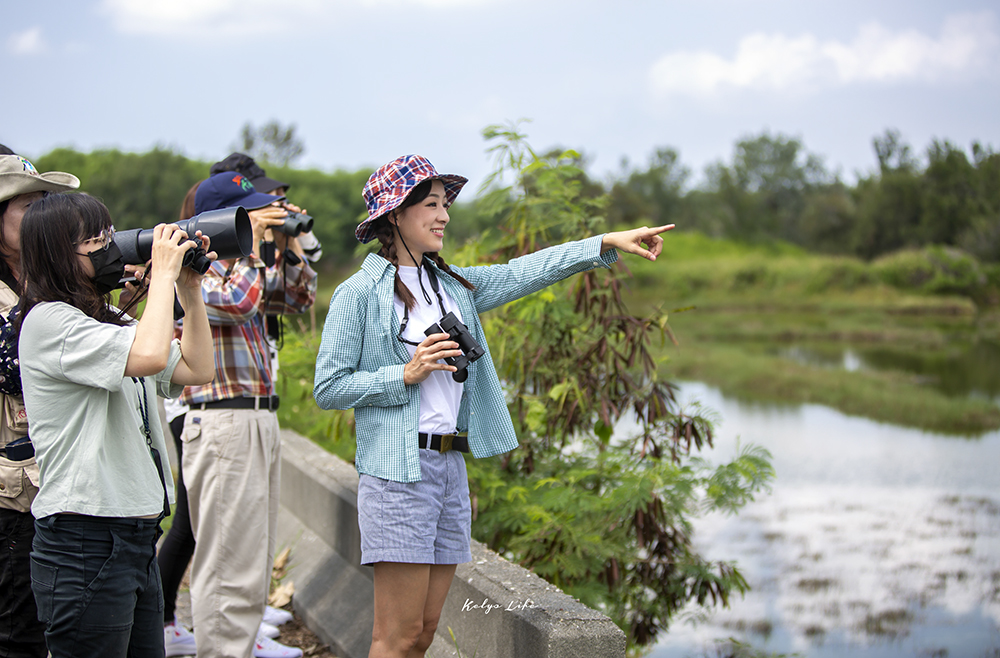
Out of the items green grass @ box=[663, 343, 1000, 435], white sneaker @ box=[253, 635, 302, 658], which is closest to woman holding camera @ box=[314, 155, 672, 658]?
white sneaker @ box=[253, 635, 302, 658]

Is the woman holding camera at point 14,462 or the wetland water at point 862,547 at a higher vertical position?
the woman holding camera at point 14,462

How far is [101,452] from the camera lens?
2285 mm

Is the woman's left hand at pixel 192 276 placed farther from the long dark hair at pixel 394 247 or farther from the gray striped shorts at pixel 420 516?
the gray striped shorts at pixel 420 516

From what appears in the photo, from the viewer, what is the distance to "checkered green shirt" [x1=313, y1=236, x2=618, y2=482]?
2549 mm

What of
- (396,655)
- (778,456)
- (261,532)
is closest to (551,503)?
(261,532)

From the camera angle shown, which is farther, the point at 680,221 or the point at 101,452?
the point at 680,221

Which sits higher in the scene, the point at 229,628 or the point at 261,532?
the point at 261,532

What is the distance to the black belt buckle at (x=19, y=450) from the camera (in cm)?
249

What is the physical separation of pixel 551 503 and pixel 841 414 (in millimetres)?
11614

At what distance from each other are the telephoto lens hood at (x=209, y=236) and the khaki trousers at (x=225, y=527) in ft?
3.43

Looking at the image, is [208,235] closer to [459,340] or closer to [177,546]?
[459,340]

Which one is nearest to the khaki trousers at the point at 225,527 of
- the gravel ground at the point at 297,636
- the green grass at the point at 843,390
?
the gravel ground at the point at 297,636

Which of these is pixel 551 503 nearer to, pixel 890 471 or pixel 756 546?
pixel 756 546

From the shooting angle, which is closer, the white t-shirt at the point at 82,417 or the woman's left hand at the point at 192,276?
the white t-shirt at the point at 82,417
